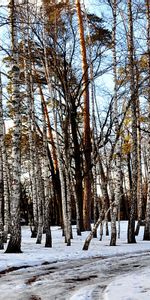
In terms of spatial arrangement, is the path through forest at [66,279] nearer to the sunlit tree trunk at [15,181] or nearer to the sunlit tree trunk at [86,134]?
the sunlit tree trunk at [15,181]

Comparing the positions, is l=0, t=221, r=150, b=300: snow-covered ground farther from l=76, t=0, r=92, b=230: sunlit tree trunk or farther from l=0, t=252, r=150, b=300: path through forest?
l=76, t=0, r=92, b=230: sunlit tree trunk

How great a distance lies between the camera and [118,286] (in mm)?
6523

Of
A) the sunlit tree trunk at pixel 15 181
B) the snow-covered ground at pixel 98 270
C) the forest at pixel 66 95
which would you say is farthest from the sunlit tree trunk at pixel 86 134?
the sunlit tree trunk at pixel 15 181

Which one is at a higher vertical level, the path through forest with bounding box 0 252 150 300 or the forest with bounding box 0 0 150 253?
the forest with bounding box 0 0 150 253

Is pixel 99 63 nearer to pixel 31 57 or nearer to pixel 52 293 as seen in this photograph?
pixel 31 57

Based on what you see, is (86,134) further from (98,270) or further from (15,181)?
(98,270)

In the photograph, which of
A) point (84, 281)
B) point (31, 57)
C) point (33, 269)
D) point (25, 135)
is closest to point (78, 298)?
point (84, 281)

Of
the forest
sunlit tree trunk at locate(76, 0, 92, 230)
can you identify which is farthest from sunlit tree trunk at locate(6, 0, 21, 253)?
sunlit tree trunk at locate(76, 0, 92, 230)

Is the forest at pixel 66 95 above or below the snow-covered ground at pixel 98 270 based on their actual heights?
above

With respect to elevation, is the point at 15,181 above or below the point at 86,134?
below

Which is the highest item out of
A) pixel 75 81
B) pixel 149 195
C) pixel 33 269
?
pixel 75 81

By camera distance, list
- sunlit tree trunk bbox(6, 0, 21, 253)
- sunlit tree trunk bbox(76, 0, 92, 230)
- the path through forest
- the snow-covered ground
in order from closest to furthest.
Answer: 1. the snow-covered ground
2. the path through forest
3. sunlit tree trunk bbox(6, 0, 21, 253)
4. sunlit tree trunk bbox(76, 0, 92, 230)

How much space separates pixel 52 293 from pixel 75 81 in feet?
51.1

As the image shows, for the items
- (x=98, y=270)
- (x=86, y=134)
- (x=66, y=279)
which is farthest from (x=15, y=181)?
(x=86, y=134)
